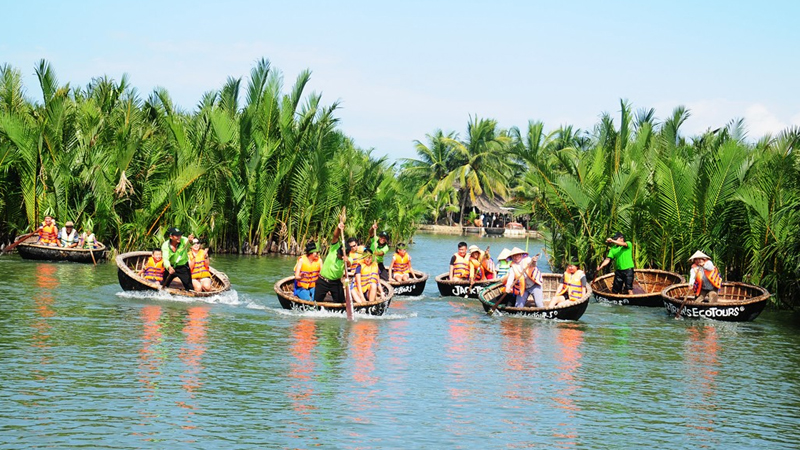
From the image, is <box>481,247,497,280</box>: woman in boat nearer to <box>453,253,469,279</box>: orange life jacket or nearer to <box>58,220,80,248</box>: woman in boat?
<box>453,253,469,279</box>: orange life jacket

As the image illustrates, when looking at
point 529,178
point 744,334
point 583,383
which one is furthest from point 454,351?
point 529,178

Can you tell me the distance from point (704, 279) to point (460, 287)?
248 inches

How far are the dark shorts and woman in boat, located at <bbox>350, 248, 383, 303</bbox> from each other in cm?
730

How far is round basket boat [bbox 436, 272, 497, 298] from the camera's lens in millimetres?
24531

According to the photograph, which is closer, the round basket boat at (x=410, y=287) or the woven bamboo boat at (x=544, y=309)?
the woven bamboo boat at (x=544, y=309)

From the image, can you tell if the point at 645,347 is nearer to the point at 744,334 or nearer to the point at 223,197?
the point at 744,334

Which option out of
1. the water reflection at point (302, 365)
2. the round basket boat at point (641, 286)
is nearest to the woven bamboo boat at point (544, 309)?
the round basket boat at point (641, 286)

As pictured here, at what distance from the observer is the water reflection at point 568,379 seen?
11.1 metres

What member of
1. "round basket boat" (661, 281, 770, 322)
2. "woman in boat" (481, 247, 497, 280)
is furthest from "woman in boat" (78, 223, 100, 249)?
"round basket boat" (661, 281, 770, 322)

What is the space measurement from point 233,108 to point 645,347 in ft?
72.4

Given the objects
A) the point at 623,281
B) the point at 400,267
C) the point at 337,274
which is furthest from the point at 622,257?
the point at 337,274

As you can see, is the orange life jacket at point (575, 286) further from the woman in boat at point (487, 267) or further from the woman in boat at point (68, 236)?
the woman in boat at point (68, 236)

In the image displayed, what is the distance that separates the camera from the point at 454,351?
16.2 meters

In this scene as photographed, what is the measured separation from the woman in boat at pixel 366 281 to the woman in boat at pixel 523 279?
286 cm
